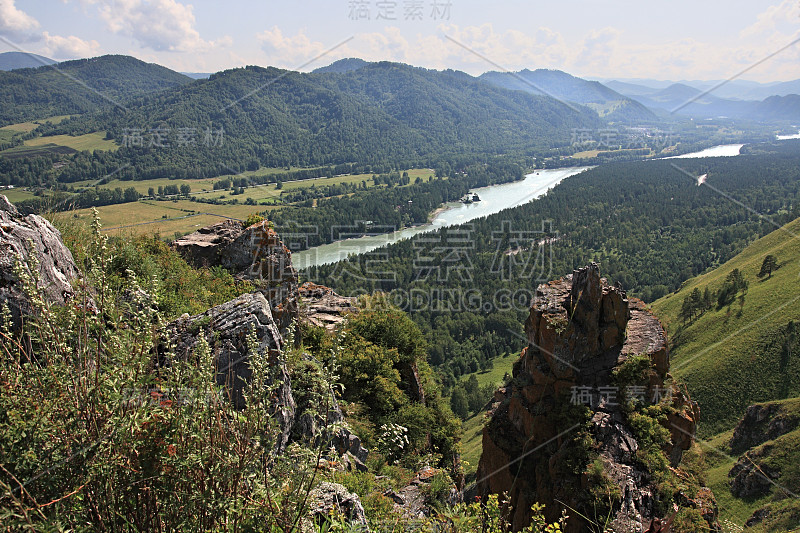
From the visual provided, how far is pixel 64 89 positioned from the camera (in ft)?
479

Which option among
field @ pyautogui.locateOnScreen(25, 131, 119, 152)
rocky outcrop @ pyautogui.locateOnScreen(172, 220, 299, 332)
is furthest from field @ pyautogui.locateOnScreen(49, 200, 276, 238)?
rocky outcrop @ pyautogui.locateOnScreen(172, 220, 299, 332)

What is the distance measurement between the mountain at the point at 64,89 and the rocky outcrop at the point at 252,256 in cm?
13064

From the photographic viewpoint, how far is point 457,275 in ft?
280

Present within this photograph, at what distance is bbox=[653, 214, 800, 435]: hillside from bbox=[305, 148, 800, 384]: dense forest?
2588 cm

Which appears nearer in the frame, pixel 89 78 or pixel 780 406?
pixel 780 406

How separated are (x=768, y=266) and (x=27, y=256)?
70.4 meters

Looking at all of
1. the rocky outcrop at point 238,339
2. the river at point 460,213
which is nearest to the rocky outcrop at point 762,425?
the rocky outcrop at point 238,339

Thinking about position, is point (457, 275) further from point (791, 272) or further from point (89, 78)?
point (89, 78)

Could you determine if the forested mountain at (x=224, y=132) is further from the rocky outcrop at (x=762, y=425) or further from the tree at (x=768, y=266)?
the rocky outcrop at (x=762, y=425)

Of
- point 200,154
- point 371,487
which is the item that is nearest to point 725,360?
point 371,487

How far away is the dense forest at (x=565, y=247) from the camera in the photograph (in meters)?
72.6

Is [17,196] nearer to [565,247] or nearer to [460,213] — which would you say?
[460,213]

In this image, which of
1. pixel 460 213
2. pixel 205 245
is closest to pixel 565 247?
pixel 460 213

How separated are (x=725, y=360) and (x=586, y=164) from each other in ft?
506
